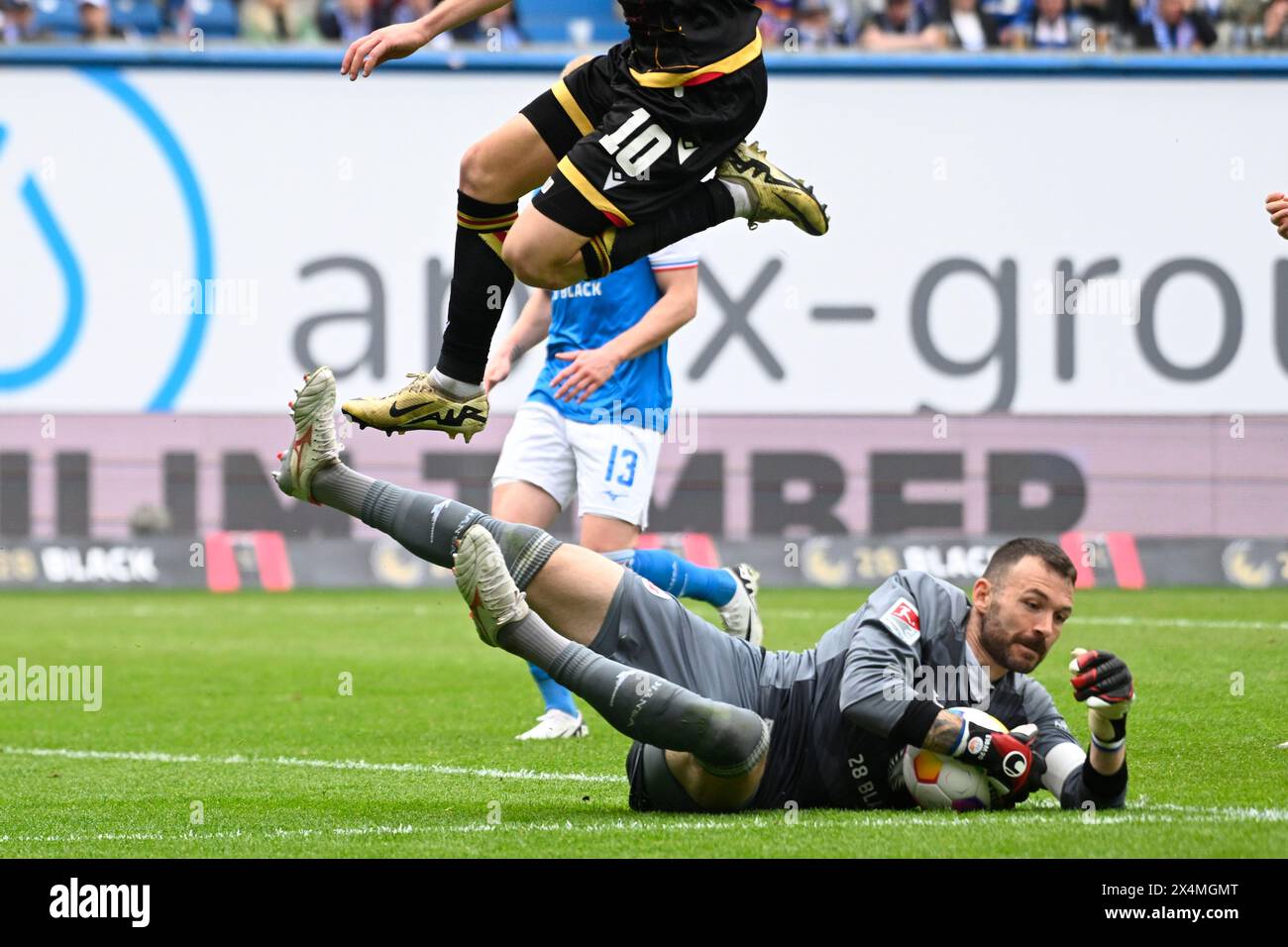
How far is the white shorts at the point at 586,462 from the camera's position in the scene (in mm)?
8477

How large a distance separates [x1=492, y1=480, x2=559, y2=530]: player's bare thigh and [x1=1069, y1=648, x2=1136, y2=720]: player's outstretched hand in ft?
11.8

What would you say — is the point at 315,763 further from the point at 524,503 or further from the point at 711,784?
the point at 711,784

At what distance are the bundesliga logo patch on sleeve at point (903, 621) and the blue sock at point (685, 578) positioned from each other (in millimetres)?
2390

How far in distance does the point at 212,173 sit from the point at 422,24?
16.4m

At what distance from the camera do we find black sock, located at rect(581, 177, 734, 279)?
Result: 6.00m

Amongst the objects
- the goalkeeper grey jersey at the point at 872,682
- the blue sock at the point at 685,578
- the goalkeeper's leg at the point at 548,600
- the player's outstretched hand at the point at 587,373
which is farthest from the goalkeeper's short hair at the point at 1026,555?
the player's outstretched hand at the point at 587,373

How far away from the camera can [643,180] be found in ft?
19.5

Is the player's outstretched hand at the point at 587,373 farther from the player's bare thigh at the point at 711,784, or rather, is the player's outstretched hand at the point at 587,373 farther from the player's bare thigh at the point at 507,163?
the player's bare thigh at the point at 711,784

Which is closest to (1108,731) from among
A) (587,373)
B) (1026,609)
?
(1026,609)

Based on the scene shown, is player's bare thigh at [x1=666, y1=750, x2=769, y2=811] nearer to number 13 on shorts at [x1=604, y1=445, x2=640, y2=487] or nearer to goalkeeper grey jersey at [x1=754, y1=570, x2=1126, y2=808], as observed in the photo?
goalkeeper grey jersey at [x1=754, y1=570, x2=1126, y2=808]

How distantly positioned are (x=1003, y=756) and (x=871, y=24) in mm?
17770

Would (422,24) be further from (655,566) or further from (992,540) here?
(992,540)

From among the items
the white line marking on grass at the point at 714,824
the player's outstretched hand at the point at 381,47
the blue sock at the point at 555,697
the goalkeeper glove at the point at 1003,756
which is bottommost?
the blue sock at the point at 555,697
